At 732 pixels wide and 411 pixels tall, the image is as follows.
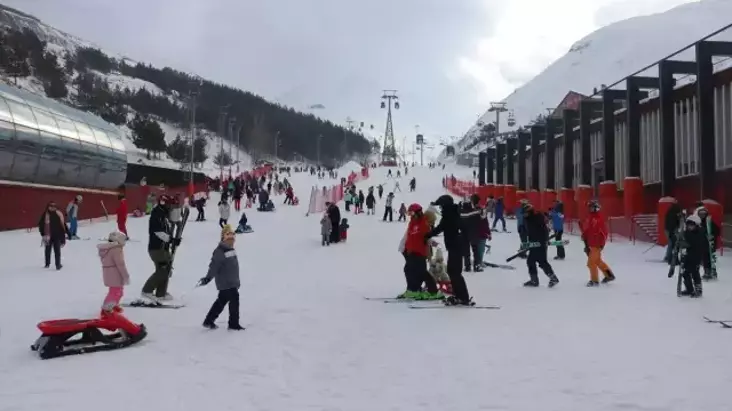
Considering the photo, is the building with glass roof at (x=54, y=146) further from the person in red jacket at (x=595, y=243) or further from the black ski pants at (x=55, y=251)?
the person in red jacket at (x=595, y=243)

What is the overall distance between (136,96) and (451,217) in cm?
13650

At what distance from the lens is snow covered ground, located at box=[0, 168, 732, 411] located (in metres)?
5.18

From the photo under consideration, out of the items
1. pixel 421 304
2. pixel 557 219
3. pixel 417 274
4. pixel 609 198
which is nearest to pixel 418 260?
pixel 417 274

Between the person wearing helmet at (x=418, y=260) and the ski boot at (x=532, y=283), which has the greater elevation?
the person wearing helmet at (x=418, y=260)

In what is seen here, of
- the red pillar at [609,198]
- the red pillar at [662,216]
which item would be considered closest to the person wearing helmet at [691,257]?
the red pillar at [662,216]

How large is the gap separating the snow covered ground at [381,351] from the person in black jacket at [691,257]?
0.32m

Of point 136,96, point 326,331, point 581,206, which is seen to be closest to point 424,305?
point 326,331

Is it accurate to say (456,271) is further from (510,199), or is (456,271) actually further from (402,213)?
(510,199)

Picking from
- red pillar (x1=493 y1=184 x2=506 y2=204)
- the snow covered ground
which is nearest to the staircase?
the snow covered ground

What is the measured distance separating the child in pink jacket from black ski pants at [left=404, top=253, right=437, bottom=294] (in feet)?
13.8

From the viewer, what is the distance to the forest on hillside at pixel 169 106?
283 ft

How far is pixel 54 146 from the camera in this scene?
27547 mm

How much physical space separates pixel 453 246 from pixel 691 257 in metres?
3.87

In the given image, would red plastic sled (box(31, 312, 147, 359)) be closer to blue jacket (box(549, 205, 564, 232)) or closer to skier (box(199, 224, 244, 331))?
skier (box(199, 224, 244, 331))
